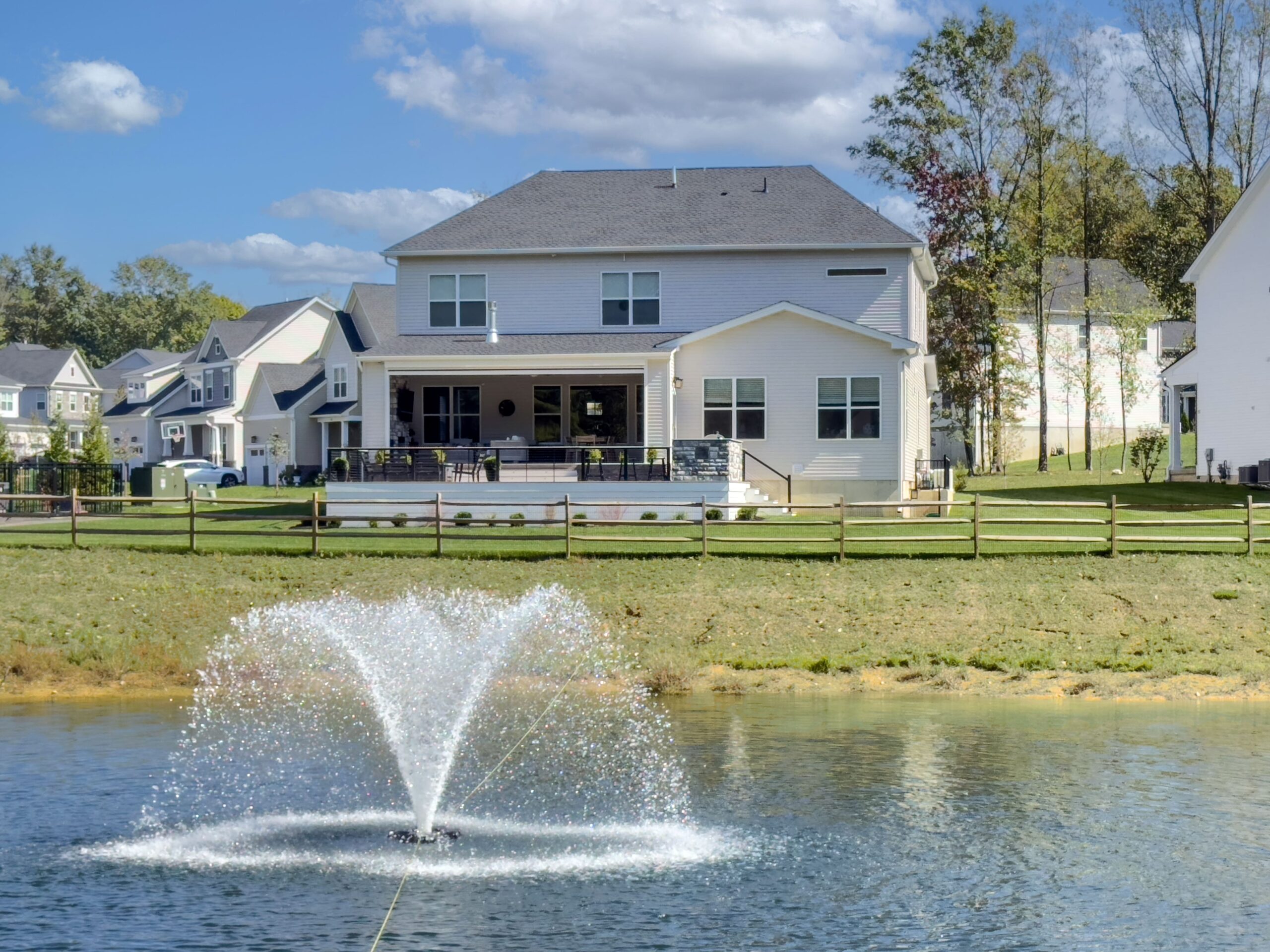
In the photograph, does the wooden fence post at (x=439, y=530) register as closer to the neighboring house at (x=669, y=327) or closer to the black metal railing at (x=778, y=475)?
the neighboring house at (x=669, y=327)

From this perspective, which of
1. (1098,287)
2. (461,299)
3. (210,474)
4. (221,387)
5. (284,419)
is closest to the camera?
(461,299)

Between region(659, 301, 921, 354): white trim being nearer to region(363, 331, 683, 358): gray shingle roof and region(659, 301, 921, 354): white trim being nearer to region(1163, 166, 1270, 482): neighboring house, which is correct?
region(363, 331, 683, 358): gray shingle roof

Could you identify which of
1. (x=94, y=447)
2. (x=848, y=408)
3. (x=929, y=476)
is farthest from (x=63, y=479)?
(x=929, y=476)

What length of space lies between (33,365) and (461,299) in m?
65.0

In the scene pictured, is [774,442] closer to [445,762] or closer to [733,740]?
[733,740]

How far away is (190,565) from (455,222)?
562 inches

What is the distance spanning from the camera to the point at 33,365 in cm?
9569

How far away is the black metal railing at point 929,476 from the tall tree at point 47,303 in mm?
94995

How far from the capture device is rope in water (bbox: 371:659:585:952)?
1155 centimetres

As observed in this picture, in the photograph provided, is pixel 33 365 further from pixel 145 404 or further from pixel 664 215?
pixel 664 215

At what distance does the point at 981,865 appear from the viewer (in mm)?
13133

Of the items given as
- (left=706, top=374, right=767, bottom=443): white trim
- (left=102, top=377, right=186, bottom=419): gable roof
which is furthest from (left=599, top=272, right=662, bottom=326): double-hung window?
(left=102, top=377, right=186, bottom=419): gable roof

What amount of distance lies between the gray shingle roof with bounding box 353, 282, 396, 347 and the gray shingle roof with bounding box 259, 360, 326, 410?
19.2 feet

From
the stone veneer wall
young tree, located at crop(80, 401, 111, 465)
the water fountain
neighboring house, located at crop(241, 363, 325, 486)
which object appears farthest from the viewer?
neighboring house, located at crop(241, 363, 325, 486)
